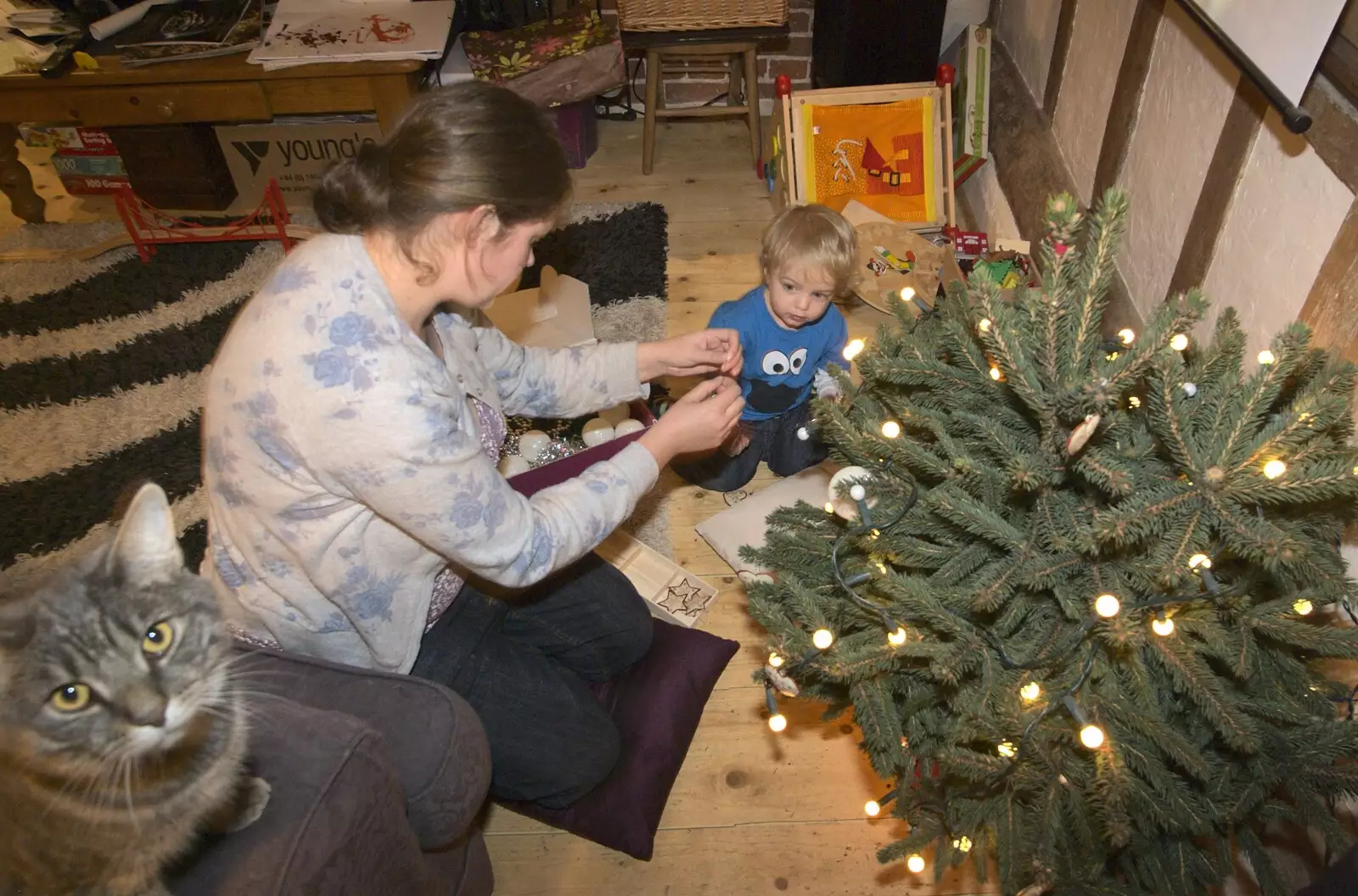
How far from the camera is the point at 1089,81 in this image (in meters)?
2.17

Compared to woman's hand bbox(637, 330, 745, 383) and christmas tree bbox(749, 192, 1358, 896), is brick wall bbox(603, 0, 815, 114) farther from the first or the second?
christmas tree bbox(749, 192, 1358, 896)

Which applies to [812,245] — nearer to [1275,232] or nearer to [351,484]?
[1275,232]

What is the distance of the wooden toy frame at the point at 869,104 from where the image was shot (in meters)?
2.70

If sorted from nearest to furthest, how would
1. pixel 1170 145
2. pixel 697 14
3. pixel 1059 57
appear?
pixel 1170 145
pixel 1059 57
pixel 697 14

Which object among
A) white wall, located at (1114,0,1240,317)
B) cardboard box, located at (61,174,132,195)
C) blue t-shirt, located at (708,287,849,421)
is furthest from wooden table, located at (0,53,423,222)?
white wall, located at (1114,0,1240,317)

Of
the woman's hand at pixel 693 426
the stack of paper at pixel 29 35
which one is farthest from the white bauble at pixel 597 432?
the stack of paper at pixel 29 35

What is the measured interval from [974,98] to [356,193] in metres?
2.34

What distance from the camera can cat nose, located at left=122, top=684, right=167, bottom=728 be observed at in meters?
0.85

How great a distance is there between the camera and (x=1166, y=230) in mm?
1767

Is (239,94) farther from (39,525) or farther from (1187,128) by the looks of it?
(1187,128)

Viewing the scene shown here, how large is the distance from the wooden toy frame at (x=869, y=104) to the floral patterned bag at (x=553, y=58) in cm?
61

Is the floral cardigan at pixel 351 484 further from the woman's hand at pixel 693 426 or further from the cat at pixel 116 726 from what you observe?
the cat at pixel 116 726

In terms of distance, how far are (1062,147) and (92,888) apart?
2.53 metres

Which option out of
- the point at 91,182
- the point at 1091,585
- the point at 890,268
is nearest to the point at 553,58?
the point at 890,268
